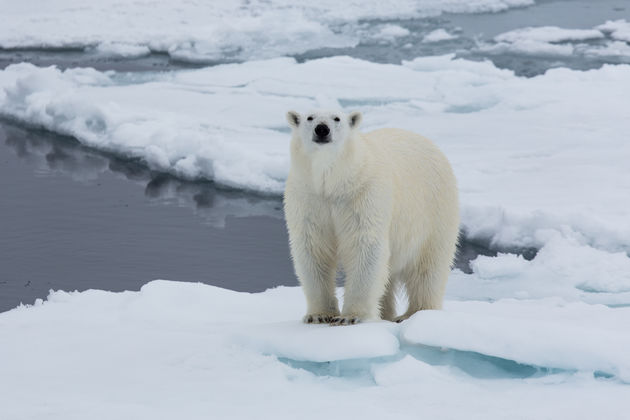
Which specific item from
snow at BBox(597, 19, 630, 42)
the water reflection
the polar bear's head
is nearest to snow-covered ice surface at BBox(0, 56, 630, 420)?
the water reflection

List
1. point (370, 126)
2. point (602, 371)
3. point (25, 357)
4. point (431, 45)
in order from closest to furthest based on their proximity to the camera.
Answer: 1. point (602, 371)
2. point (25, 357)
3. point (370, 126)
4. point (431, 45)

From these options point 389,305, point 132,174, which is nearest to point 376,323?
point 389,305

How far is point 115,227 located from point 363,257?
13.4ft

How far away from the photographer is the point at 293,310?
4.76 m

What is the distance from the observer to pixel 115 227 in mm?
7367

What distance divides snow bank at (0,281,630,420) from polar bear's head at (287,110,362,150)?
0.73 m

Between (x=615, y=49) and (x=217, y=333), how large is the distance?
1096cm

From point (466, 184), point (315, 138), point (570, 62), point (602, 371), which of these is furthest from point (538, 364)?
point (570, 62)

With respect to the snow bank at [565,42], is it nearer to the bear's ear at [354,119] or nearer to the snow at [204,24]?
the snow at [204,24]

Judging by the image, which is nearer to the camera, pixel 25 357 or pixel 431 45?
pixel 25 357

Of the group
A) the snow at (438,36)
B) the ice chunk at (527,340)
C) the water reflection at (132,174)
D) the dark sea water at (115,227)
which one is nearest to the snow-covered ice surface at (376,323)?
the ice chunk at (527,340)

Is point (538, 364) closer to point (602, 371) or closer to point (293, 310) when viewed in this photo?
point (602, 371)

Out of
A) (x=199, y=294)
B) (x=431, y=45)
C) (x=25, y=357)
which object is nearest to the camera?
(x=25, y=357)

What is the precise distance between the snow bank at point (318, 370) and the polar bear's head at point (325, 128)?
0.73 m
